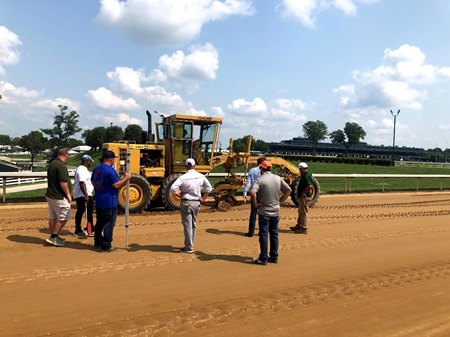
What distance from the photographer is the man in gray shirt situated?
7.05m

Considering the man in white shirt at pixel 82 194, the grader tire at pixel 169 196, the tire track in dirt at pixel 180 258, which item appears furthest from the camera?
the grader tire at pixel 169 196

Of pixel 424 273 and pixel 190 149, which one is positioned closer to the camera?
pixel 424 273

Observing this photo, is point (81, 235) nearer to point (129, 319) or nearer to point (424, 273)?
point (129, 319)

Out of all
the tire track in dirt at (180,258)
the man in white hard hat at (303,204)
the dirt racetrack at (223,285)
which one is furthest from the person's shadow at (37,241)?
the man in white hard hat at (303,204)

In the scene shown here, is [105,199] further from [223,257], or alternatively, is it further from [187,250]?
[223,257]

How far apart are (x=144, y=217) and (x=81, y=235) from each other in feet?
9.88

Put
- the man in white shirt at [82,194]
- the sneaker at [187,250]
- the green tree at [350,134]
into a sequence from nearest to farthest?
the sneaker at [187,250] → the man in white shirt at [82,194] → the green tree at [350,134]

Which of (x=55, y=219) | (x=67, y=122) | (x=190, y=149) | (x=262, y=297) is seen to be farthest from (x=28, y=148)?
(x=262, y=297)

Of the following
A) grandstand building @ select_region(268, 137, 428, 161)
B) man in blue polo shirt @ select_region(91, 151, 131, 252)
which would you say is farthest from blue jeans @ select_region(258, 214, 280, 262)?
grandstand building @ select_region(268, 137, 428, 161)

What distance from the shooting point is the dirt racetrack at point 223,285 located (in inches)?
178

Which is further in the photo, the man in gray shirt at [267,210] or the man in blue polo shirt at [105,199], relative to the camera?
the man in blue polo shirt at [105,199]

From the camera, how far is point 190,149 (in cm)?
1326

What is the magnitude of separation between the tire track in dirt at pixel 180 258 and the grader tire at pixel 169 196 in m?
4.58

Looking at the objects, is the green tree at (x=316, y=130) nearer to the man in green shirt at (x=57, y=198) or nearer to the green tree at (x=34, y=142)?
the green tree at (x=34, y=142)
